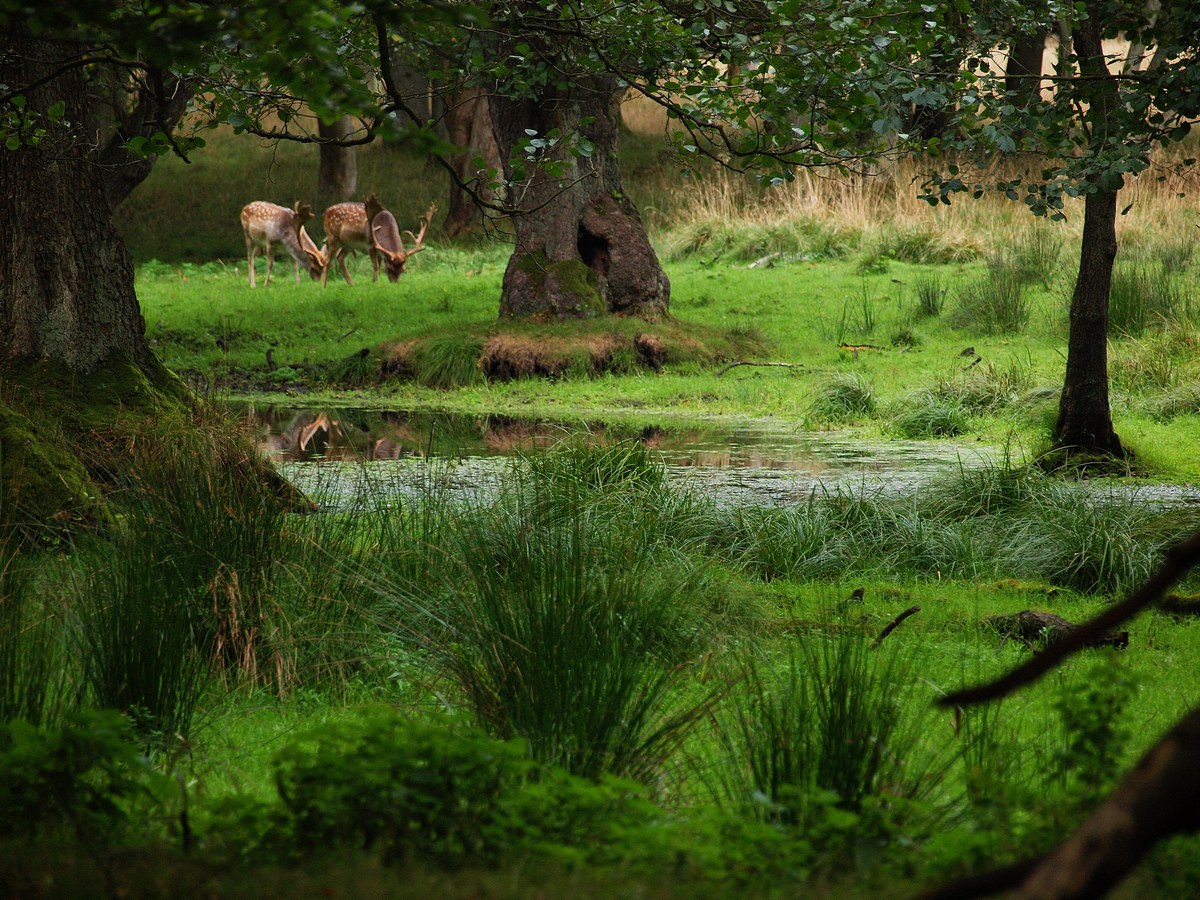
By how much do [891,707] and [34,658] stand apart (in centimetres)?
206

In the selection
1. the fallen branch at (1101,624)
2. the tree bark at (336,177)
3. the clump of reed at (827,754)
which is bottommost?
the clump of reed at (827,754)

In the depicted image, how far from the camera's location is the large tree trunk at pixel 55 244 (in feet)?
20.8

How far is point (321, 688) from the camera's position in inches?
167

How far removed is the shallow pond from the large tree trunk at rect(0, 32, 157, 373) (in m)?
0.95

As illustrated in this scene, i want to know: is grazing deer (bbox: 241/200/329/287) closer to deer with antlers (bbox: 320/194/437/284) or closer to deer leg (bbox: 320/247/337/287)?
deer leg (bbox: 320/247/337/287)

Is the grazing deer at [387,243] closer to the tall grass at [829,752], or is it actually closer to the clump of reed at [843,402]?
the clump of reed at [843,402]

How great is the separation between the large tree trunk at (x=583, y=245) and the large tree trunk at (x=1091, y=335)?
6436 millimetres

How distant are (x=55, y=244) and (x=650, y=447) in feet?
14.3

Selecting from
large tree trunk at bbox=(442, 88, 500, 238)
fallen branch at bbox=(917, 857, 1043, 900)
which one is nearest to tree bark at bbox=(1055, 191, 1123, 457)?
fallen branch at bbox=(917, 857, 1043, 900)

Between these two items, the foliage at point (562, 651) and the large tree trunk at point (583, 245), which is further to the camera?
the large tree trunk at point (583, 245)

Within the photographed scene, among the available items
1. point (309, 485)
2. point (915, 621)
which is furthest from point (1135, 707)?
point (309, 485)

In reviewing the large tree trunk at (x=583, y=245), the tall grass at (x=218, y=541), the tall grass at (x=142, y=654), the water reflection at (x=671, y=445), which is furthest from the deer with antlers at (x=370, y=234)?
the tall grass at (x=142, y=654)

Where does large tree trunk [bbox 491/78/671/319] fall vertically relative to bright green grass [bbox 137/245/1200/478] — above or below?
above

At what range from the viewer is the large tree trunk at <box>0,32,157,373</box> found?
6344mm
